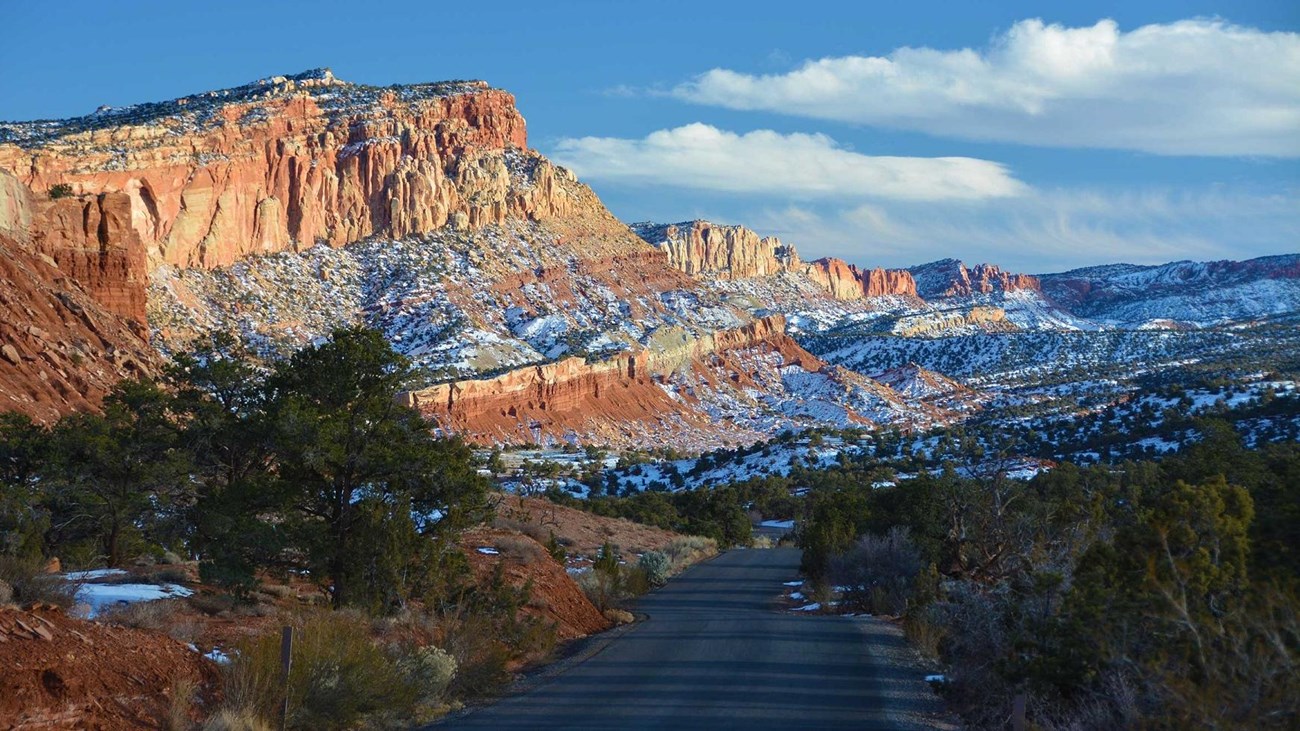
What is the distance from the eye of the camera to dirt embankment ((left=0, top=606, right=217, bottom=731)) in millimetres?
9227

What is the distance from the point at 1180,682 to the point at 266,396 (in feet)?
48.8

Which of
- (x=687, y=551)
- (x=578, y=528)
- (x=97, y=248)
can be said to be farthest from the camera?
(x=97, y=248)

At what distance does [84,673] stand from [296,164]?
123 metres

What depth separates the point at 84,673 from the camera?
9977mm

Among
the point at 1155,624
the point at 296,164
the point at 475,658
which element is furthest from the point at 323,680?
the point at 296,164

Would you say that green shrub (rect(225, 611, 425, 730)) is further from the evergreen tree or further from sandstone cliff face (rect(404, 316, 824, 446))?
sandstone cliff face (rect(404, 316, 824, 446))

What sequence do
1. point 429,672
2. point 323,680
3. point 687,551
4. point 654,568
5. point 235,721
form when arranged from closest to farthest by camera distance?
1. point 235,721
2. point 323,680
3. point 429,672
4. point 654,568
5. point 687,551

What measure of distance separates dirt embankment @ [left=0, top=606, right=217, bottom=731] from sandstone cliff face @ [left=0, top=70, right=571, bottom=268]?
294ft

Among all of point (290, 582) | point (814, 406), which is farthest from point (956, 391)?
point (290, 582)

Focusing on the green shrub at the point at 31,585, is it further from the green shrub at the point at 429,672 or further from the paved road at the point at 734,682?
the paved road at the point at 734,682

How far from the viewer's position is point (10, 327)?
4372 centimetres

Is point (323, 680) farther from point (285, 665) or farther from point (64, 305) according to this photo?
point (64, 305)

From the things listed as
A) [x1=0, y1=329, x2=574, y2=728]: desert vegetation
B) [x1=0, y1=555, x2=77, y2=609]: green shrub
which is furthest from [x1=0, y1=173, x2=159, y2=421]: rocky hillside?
[x1=0, y1=555, x2=77, y2=609]: green shrub

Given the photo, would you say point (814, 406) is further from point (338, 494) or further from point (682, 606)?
point (338, 494)
